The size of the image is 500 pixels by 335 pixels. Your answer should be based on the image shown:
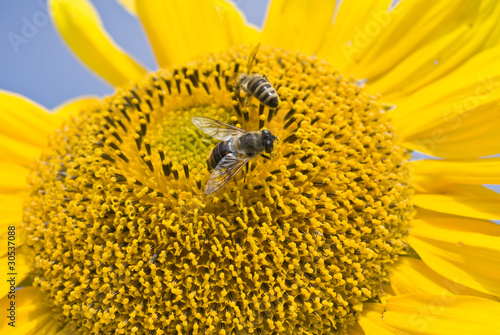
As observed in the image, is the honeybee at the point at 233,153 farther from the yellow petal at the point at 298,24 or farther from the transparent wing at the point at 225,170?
the yellow petal at the point at 298,24

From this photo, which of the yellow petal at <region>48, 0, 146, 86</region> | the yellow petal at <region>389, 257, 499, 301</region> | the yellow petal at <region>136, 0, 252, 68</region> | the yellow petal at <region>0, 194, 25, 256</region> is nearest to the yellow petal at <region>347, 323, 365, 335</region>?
the yellow petal at <region>389, 257, 499, 301</region>

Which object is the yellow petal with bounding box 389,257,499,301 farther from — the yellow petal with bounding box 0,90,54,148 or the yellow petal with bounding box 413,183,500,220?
the yellow petal with bounding box 0,90,54,148

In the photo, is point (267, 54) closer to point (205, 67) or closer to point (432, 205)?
point (205, 67)

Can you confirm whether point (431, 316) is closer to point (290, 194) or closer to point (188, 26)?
point (290, 194)

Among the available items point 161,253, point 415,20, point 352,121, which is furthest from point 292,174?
point 415,20

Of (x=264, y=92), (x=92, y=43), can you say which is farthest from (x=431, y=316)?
(x=92, y=43)
